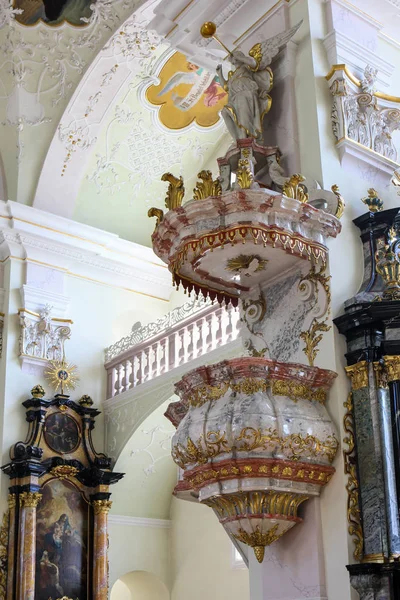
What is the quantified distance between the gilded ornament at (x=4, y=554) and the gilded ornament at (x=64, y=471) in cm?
85

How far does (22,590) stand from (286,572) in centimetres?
610

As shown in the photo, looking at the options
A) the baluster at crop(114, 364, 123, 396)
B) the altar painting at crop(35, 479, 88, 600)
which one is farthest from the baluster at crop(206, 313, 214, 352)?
the altar painting at crop(35, 479, 88, 600)

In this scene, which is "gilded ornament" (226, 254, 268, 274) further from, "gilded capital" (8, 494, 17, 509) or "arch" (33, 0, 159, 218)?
"arch" (33, 0, 159, 218)

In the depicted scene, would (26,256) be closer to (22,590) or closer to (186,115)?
(186,115)

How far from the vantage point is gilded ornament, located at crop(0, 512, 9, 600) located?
11.4 m

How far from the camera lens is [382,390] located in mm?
6082

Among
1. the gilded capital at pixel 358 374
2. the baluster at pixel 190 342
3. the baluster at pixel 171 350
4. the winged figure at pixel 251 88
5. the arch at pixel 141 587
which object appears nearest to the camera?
the gilded capital at pixel 358 374

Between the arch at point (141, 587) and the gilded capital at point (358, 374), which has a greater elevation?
the gilded capital at point (358, 374)

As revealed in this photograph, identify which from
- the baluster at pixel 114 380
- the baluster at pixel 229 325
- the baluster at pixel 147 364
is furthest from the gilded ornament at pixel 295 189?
the baluster at pixel 114 380

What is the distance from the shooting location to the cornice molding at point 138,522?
13.3 m

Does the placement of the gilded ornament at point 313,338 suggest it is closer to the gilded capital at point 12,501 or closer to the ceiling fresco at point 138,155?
the gilded capital at point 12,501

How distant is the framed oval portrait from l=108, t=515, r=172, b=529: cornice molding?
1.38 m

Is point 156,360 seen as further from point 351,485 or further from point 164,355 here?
point 351,485

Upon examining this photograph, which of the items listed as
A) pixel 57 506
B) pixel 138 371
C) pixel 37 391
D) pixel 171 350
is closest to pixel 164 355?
pixel 171 350
